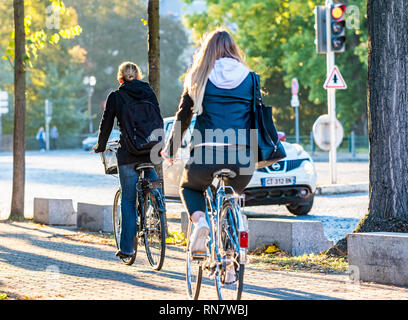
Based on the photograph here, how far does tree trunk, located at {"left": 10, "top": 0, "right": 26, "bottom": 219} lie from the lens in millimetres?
13336

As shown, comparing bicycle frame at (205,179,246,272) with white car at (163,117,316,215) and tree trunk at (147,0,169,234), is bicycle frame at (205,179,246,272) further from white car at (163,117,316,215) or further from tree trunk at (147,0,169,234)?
white car at (163,117,316,215)

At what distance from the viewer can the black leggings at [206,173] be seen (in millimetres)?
5355

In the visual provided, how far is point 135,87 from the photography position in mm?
7801

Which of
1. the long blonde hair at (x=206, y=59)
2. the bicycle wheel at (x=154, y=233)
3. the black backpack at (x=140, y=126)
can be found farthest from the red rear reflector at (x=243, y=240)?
the black backpack at (x=140, y=126)

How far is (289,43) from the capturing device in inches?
1500

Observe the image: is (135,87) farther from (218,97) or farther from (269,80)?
(269,80)

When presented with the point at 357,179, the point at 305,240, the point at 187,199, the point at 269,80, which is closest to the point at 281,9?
the point at 269,80

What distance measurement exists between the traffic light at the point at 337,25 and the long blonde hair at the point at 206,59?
505 inches

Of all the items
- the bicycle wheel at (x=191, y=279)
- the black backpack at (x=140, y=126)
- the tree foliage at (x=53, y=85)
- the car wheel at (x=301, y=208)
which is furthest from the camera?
the tree foliage at (x=53, y=85)

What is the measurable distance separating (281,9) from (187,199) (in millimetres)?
33753

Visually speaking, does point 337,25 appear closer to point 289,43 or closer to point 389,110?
point 389,110

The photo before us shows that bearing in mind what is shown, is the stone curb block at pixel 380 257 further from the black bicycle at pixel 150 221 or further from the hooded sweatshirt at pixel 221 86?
the hooded sweatshirt at pixel 221 86

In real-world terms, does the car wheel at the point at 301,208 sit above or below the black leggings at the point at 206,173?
below

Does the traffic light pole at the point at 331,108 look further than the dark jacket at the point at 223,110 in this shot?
Yes
